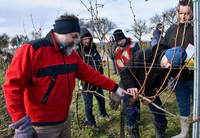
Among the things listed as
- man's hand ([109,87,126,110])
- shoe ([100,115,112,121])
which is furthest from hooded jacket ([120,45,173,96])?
shoe ([100,115,112,121])

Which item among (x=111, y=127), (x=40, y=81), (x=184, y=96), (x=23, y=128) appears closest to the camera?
A: (x=23, y=128)

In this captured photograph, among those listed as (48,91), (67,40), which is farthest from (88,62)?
(48,91)

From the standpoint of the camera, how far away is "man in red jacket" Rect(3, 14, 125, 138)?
1.26 meters

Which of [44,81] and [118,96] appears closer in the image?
[44,81]

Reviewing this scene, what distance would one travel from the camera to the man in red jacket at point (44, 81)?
49.6 inches

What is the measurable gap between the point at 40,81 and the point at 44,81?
0.03 meters

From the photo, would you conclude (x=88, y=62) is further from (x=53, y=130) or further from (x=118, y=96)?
(x=53, y=130)

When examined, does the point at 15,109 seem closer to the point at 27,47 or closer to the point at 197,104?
the point at 27,47

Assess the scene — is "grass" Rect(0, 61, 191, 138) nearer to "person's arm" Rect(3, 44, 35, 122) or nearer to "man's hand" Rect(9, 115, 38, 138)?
"man's hand" Rect(9, 115, 38, 138)

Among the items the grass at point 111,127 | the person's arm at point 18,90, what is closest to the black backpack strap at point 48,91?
the person's arm at point 18,90

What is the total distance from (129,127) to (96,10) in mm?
1554

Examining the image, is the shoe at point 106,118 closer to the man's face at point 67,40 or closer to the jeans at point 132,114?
the jeans at point 132,114

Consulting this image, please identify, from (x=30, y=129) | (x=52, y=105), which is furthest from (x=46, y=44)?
(x=30, y=129)

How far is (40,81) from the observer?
56.6 inches
